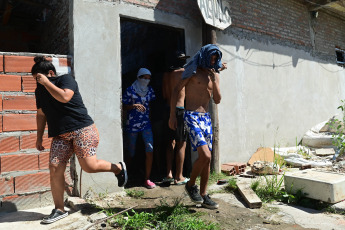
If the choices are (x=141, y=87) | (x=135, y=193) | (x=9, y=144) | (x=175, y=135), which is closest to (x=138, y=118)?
(x=141, y=87)

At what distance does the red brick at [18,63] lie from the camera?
321cm

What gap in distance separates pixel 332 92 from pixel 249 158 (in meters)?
3.92

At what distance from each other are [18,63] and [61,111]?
1.02m

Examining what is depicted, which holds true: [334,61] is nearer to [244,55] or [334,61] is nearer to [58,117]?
[244,55]

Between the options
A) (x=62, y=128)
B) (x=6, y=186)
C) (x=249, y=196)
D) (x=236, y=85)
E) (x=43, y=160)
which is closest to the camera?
(x=62, y=128)

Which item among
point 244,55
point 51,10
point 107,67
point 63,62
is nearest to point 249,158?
point 244,55

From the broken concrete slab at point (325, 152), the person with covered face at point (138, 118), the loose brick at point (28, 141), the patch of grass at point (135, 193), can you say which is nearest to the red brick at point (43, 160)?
the loose brick at point (28, 141)

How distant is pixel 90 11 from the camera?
3.69m

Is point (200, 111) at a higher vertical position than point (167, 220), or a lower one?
higher

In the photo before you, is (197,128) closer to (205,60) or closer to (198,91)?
(198,91)

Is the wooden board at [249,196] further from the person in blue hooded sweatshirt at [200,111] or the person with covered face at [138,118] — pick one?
the person with covered face at [138,118]

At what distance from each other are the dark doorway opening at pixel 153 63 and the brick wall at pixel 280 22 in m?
0.42

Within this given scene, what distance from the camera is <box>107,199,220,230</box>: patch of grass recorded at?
103 inches

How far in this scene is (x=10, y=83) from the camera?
3219 millimetres
